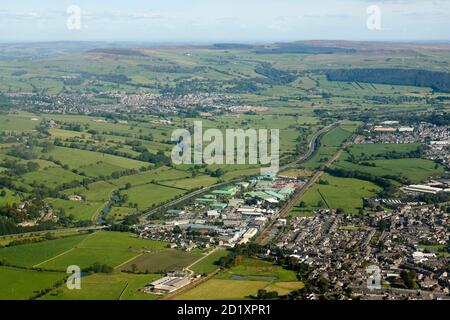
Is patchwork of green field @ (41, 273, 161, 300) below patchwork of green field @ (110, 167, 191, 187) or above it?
above

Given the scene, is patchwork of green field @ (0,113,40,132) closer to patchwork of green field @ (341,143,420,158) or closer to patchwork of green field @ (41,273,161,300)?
patchwork of green field @ (341,143,420,158)

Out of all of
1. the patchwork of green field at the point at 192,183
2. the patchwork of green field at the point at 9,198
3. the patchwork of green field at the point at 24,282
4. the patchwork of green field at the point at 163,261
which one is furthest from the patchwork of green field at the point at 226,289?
the patchwork of green field at the point at 192,183

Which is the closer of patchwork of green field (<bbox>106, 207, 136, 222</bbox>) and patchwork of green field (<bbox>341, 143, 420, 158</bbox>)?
patchwork of green field (<bbox>106, 207, 136, 222</bbox>)

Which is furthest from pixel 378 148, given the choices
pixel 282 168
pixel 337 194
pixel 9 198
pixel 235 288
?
pixel 235 288

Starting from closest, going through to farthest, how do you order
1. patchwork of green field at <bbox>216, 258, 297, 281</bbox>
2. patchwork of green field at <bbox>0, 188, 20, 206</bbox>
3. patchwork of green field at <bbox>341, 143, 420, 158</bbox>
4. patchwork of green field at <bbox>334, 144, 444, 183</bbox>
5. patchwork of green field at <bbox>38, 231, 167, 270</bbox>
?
patchwork of green field at <bbox>216, 258, 297, 281</bbox> < patchwork of green field at <bbox>38, 231, 167, 270</bbox> < patchwork of green field at <bbox>0, 188, 20, 206</bbox> < patchwork of green field at <bbox>334, 144, 444, 183</bbox> < patchwork of green field at <bbox>341, 143, 420, 158</bbox>

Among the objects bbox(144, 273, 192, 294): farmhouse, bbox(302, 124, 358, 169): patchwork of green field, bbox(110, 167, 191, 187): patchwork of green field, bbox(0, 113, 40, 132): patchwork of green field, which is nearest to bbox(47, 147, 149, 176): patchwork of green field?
bbox(110, 167, 191, 187): patchwork of green field

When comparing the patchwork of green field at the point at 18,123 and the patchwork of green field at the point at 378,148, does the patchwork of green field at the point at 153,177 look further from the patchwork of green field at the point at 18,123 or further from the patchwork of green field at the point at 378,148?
the patchwork of green field at the point at 18,123
